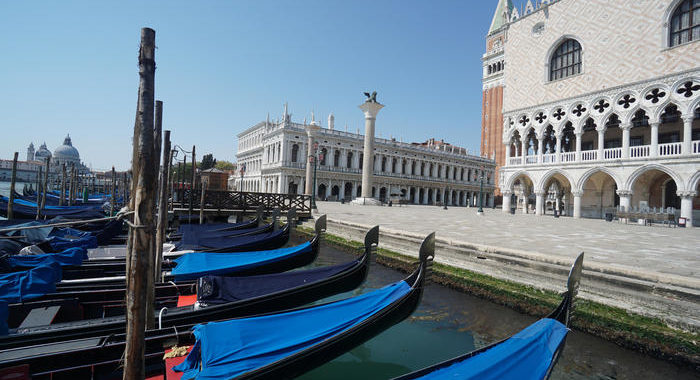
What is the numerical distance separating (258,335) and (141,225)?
114cm

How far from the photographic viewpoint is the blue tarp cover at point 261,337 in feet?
6.90

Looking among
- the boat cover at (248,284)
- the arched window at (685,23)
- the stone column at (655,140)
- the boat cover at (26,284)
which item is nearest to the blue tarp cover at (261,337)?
the boat cover at (248,284)

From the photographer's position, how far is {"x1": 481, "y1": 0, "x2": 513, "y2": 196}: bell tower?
4256 cm

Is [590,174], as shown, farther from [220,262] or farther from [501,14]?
[501,14]

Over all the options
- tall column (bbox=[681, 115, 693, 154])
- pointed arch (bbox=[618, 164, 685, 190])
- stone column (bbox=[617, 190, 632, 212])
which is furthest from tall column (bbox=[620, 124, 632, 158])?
tall column (bbox=[681, 115, 693, 154])

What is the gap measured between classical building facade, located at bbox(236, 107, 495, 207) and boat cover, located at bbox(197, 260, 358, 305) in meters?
25.6

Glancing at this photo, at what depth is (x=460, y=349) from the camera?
12.0ft

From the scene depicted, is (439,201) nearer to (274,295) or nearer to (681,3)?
(681,3)

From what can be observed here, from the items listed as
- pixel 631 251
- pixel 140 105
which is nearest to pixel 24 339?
pixel 140 105

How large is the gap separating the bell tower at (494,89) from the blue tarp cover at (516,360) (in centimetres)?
4285

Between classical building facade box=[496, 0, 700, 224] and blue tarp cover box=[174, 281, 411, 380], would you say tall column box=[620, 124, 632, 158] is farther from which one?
blue tarp cover box=[174, 281, 411, 380]

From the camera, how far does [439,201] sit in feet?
146

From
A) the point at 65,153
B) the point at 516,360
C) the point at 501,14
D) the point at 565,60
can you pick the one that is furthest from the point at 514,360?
the point at 65,153

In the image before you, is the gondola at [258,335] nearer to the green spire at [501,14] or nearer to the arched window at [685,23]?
the arched window at [685,23]
